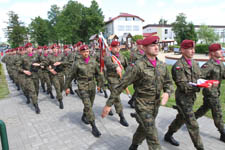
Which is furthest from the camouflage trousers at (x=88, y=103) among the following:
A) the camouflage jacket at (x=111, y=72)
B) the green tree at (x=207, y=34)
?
the green tree at (x=207, y=34)

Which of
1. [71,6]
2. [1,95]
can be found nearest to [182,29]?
[71,6]

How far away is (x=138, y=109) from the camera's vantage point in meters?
3.08

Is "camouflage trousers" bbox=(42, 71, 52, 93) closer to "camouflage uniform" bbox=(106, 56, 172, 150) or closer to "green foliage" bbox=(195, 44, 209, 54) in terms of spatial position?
"camouflage uniform" bbox=(106, 56, 172, 150)

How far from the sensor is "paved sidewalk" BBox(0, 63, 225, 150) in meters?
4.35

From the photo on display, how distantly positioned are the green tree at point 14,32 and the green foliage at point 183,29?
139 ft

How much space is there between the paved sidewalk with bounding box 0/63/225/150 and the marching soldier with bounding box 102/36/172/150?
1.40 metres

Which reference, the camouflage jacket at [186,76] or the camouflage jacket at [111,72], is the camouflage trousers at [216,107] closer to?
the camouflage jacket at [186,76]

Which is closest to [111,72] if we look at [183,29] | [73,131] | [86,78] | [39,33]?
[86,78]

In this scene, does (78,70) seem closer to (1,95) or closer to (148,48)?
(148,48)

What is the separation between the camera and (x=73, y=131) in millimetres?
5203

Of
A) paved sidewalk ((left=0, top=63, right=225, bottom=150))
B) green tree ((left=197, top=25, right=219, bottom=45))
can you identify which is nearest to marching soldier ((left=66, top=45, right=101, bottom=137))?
paved sidewalk ((left=0, top=63, right=225, bottom=150))

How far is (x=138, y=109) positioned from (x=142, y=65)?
0.75 m

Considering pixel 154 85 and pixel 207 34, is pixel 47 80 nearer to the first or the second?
pixel 154 85

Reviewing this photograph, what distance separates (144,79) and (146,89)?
0.18 metres
